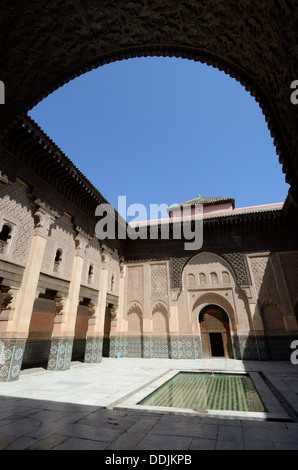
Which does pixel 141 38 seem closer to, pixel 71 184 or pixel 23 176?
pixel 23 176

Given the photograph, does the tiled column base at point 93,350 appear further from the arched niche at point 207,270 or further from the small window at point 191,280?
the small window at point 191,280

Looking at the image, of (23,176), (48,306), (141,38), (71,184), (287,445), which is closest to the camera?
(287,445)

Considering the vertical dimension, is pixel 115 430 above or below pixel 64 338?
below

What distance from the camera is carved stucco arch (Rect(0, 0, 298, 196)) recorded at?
6.93 feet

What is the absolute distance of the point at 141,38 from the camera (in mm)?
2637

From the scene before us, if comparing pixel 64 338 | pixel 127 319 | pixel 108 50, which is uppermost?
pixel 108 50

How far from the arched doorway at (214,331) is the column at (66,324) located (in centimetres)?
530

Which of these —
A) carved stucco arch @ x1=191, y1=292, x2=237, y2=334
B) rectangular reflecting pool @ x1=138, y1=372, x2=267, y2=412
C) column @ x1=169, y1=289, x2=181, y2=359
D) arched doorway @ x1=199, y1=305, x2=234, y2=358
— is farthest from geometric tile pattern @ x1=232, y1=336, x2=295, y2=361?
rectangular reflecting pool @ x1=138, y1=372, x2=267, y2=412

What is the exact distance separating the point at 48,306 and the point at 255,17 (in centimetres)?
1000

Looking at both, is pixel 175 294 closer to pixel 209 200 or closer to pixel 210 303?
pixel 210 303

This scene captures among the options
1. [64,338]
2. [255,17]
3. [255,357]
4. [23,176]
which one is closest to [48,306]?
[64,338]

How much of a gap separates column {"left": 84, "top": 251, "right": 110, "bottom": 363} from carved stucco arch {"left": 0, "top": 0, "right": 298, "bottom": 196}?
279 inches

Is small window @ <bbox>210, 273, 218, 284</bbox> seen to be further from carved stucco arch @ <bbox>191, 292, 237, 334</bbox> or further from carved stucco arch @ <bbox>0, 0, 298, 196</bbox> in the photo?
carved stucco arch @ <bbox>0, 0, 298, 196</bbox>

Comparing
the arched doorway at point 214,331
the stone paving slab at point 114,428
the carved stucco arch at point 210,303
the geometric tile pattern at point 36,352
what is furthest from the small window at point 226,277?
the geometric tile pattern at point 36,352
